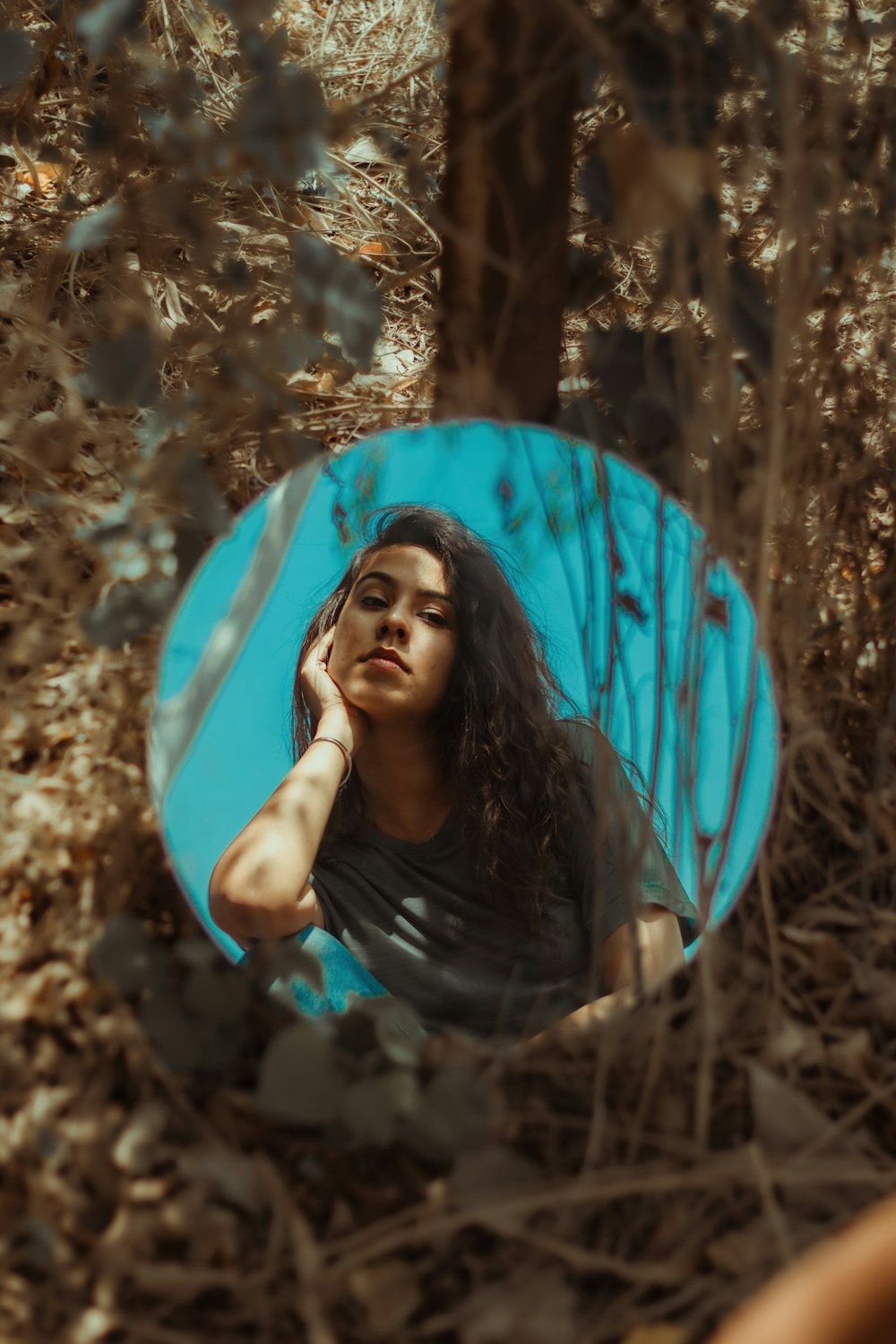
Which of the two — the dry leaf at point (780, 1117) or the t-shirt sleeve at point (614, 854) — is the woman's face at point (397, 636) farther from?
the dry leaf at point (780, 1117)

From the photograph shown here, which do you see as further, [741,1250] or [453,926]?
[453,926]

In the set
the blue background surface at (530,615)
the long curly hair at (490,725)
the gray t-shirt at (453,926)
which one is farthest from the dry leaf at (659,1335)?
the long curly hair at (490,725)

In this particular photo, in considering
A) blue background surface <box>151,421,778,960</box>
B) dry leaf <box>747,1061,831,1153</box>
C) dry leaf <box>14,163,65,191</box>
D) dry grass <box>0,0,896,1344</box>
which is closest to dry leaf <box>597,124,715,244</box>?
dry grass <box>0,0,896,1344</box>

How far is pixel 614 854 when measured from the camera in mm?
1837

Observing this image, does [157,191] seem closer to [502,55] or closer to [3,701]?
[502,55]

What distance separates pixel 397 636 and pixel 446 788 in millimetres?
313

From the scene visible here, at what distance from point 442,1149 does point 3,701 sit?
2.22ft

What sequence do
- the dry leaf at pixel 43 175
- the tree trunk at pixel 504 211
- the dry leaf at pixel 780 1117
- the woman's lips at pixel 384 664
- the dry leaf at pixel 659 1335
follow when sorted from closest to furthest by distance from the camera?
1. the dry leaf at pixel 659 1335
2. the dry leaf at pixel 780 1117
3. the tree trunk at pixel 504 211
4. the woman's lips at pixel 384 664
5. the dry leaf at pixel 43 175

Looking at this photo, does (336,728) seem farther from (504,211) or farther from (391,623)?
(504,211)

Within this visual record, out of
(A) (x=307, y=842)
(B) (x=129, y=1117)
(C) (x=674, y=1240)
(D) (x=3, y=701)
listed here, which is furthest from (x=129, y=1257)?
(A) (x=307, y=842)

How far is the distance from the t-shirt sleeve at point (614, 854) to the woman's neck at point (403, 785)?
10.2 inches

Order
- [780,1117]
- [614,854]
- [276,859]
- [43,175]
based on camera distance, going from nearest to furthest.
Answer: [780,1117]
[276,859]
[614,854]
[43,175]

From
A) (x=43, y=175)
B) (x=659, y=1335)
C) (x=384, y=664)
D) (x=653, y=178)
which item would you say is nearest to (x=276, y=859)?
(x=384, y=664)

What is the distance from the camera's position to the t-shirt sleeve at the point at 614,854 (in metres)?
1.12
